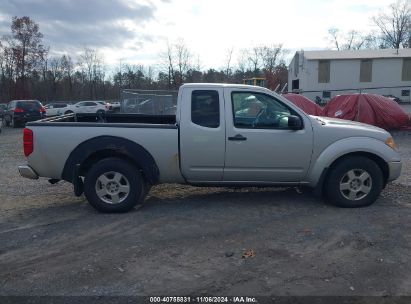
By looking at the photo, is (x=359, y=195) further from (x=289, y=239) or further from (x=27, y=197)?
(x=27, y=197)

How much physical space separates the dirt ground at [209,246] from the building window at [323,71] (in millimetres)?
40930

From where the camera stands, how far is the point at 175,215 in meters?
5.88

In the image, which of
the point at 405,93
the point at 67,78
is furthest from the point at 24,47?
the point at 405,93

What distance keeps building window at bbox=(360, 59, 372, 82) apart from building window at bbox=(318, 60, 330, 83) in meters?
3.74

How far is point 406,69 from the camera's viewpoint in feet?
148

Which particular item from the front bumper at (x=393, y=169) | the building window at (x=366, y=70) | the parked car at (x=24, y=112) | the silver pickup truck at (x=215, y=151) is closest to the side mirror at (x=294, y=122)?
the silver pickup truck at (x=215, y=151)

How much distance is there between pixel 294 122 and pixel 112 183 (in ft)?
9.20

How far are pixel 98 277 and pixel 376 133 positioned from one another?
4516mm

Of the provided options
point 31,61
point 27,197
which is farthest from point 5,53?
point 27,197

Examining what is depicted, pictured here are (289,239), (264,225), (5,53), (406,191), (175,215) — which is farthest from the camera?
(5,53)

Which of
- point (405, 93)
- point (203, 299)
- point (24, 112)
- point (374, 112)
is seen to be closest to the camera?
point (203, 299)

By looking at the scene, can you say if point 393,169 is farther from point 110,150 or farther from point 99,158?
point 99,158

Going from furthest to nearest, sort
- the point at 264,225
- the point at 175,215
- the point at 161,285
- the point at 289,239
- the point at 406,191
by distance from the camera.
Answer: the point at 406,191 < the point at 175,215 < the point at 264,225 < the point at 289,239 < the point at 161,285

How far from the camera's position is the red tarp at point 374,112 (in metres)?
16.0
